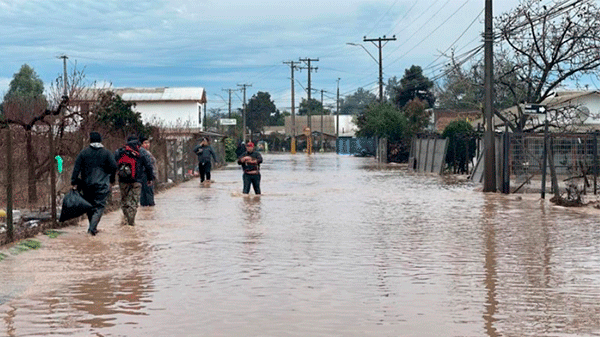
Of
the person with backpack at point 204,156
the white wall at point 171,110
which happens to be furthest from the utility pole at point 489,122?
the white wall at point 171,110

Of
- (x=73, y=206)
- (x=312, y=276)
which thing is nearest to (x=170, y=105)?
(x=73, y=206)

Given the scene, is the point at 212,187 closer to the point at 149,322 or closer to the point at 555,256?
the point at 555,256

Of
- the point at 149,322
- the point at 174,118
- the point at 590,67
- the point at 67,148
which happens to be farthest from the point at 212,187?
the point at 174,118

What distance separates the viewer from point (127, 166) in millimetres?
16188

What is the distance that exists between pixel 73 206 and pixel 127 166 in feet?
6.40

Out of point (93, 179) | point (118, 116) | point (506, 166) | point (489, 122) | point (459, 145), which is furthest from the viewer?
point (118, 116)

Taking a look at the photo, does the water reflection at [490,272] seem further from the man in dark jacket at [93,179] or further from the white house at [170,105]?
the white house at [170,105]

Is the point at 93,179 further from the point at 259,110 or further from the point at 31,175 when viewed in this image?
the point at 259,110

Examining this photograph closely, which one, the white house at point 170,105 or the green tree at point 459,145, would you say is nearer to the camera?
the green tree at point 459,145

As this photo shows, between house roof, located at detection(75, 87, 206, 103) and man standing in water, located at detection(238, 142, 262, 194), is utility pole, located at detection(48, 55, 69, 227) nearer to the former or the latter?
man standing in water, located at detection(238, 142, 262, 194)

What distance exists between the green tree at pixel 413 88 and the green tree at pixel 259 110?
4890cm

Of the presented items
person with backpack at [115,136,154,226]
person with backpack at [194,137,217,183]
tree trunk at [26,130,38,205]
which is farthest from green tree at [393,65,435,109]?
person with backpack at [115,136,154,226]

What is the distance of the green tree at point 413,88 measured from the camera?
94.8m

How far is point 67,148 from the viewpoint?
21.4 meters
